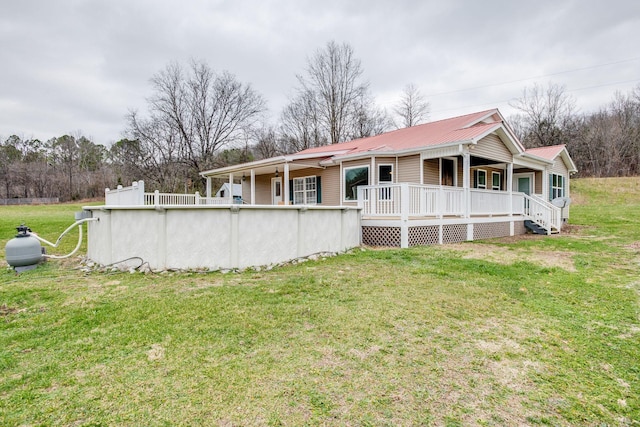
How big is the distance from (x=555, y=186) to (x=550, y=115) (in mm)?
20007

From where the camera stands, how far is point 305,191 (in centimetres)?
1424

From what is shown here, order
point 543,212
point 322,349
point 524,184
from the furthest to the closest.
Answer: point 524,184 → point 543,212 → point 322,349

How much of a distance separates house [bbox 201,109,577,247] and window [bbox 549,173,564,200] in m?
0.73

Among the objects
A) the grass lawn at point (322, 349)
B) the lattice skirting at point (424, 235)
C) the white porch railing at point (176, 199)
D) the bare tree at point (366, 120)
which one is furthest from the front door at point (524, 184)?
the bare tree at point (366, 120)

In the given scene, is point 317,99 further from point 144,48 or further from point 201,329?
point 201,329

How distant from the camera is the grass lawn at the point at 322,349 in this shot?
2.13 metres

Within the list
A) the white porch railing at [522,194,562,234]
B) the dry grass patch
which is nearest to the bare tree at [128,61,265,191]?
the white porch railing at [522,194,562,234]

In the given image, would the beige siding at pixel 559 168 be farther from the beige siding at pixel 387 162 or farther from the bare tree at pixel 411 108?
the bare tree at pixel 411 108

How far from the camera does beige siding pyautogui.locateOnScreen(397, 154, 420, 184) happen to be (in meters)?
10.9

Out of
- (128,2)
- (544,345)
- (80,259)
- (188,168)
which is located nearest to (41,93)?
(188,168)

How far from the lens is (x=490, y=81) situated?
29.8 metres

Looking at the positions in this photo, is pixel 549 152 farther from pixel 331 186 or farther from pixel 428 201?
pixel 331 186

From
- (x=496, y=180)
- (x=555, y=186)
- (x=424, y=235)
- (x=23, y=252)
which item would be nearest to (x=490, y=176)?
(x=496, y=180)

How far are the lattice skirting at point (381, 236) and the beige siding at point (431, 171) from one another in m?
3.17
